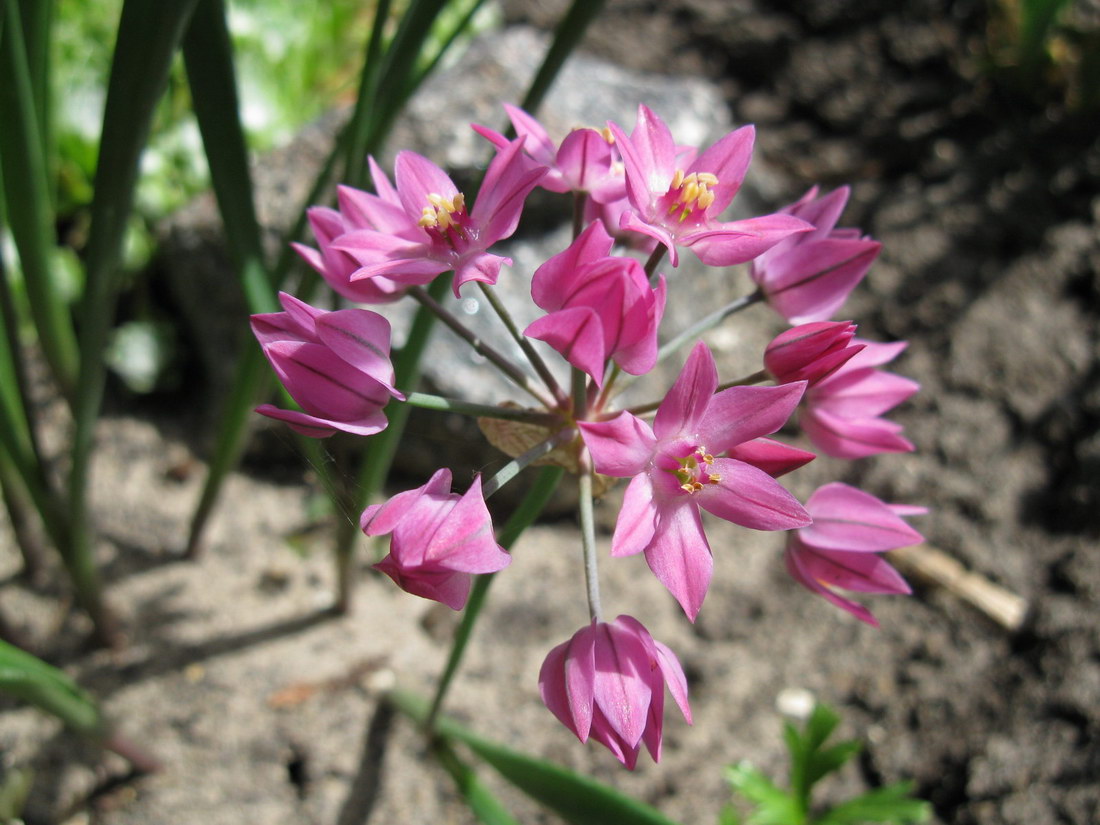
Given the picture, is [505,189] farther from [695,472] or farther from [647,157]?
[695,472]

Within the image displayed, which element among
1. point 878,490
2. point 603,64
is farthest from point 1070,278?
point 603,64

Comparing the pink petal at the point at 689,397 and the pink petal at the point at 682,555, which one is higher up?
the pink petal at the point at 689,397

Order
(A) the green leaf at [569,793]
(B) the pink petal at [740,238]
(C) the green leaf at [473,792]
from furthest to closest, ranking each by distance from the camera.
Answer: (C) the green leaf at [473,792] → (A) the green leaf at [569,793] → (B) the pink petal at [740,238]

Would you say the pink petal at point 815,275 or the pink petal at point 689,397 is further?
the pink petal at point 815,275

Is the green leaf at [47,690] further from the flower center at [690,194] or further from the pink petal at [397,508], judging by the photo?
the flower center at [690,194]

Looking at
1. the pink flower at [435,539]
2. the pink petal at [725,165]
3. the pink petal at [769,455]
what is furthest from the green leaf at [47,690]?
the pink petal at [725,165]

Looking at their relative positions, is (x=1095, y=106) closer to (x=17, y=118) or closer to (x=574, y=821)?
(x=574, y=821)

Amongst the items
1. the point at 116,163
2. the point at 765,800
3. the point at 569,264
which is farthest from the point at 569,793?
the point at 116,163

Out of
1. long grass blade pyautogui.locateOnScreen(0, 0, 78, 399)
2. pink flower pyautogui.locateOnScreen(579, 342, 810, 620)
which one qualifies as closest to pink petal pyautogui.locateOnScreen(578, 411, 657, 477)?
pink flower pyautogui.locateOnScreen(579, 342, 810, 620)
